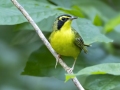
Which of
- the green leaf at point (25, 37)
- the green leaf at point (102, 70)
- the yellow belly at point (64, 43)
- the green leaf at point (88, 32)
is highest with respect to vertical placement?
the green leaf at point (102, 70)

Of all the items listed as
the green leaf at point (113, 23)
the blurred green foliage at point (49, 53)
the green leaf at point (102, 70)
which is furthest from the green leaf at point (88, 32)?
the green leaf at point (102, 70)

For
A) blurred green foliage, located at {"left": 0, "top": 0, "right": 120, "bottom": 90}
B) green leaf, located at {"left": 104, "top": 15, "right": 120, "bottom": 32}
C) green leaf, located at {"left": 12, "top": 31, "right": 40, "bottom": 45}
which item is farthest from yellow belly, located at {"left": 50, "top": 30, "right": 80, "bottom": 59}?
green leaf, located at {"left": 104, "top": 15, "right": 120, "bottom": 32}

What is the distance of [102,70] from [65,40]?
1822mm

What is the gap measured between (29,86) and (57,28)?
5.99 feet

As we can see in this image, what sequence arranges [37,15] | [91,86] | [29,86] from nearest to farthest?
[91,86] < [37,15] < [29,86]

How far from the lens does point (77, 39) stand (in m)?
4.22

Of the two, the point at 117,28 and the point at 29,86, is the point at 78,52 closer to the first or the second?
the point at 117,28

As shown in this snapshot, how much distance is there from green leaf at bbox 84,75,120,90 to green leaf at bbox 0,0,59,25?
743 millimetres

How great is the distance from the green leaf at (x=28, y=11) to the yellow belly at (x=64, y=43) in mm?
618

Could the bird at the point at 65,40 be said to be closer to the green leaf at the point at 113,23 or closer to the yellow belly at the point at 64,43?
the yellow belly at the point at 64,43

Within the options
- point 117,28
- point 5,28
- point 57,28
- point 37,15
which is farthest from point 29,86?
point 37,15

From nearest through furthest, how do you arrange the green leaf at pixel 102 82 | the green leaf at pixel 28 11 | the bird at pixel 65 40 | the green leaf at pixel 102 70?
the green leaf at pixel 102 70 < the green leaf at pixel 102 82 < the green leaf at pixel 28 11 < the bird at pixel 65 40

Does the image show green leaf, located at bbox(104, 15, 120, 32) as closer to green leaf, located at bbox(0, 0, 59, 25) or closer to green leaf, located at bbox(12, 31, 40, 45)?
green leaf, located at bbox(0, 0, 59, 25)

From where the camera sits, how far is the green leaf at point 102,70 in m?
2.27
